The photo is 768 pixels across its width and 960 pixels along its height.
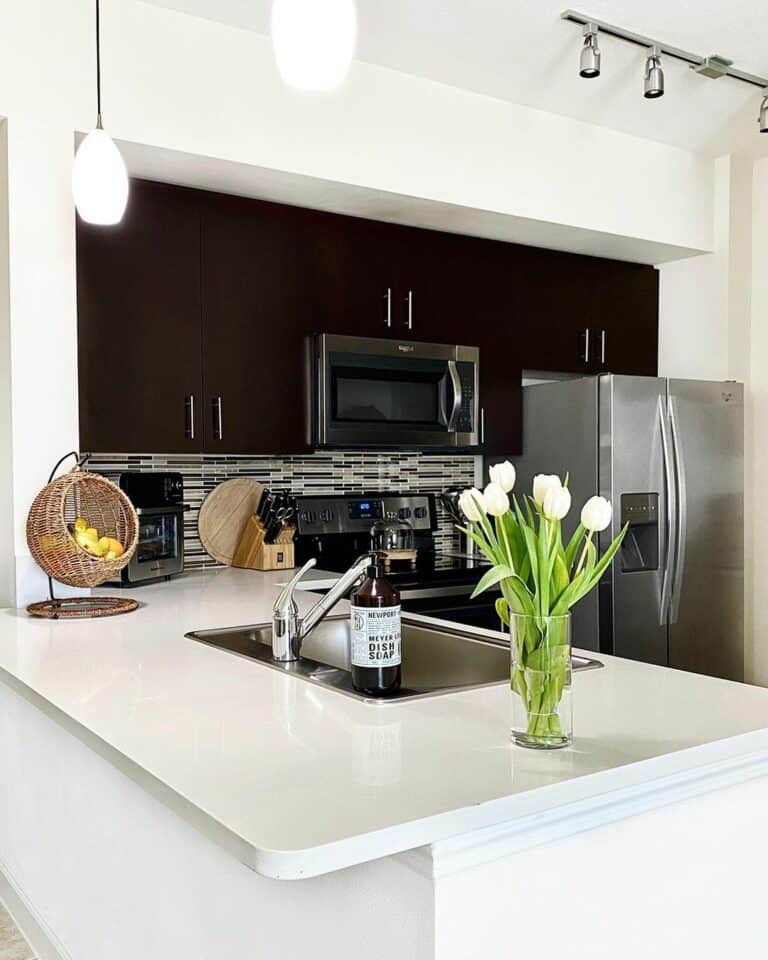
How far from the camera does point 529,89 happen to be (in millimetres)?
3330

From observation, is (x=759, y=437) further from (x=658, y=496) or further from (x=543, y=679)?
(x=543, y=679)

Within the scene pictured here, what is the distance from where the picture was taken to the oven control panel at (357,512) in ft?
12.0

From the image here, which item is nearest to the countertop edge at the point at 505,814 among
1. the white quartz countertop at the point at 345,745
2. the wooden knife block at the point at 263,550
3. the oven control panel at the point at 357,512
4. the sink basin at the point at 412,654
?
the white quartz countertop at the point at 345,745

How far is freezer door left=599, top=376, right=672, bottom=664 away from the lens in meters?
3.61

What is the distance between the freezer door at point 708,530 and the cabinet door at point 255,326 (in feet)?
5.04

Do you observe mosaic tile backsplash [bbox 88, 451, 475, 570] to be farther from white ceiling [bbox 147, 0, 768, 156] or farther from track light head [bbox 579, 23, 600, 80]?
track light head [bbox 579, 23, 600, 80]

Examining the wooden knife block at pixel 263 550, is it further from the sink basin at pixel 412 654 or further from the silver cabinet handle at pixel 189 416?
the sink basin at pixel 412 654

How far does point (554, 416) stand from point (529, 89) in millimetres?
1255

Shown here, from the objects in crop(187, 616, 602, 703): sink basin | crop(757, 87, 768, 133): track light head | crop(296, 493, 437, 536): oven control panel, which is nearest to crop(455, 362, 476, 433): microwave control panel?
crop(296, 493, 437, 536): oven control panel

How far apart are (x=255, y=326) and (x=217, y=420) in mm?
355

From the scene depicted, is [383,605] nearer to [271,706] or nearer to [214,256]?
[271,706]

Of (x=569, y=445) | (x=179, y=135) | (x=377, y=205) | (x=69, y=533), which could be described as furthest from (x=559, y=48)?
(x=69, y=533)

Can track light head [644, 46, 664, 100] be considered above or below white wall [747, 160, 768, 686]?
above

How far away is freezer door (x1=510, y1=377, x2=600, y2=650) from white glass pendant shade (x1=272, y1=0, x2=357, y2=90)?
2371 millimetres
